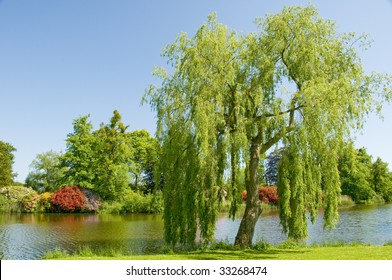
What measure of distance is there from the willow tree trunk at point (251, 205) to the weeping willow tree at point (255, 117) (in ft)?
0.12

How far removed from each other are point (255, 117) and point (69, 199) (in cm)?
2851

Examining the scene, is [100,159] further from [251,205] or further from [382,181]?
[382,181]

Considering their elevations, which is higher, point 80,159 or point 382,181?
point 80,159

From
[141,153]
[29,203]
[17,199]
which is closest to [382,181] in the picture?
[141,153]

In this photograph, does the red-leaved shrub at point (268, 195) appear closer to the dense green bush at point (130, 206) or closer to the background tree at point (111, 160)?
the dense green bush at point (130, 206)

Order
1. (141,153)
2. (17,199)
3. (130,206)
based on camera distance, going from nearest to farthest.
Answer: (130,206)
(17,199)
(141,153)

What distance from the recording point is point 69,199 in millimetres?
37031

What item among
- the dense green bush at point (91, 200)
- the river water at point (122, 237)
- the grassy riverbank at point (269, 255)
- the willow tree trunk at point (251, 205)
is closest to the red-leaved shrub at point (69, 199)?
the dense green bush at point (91, 200)

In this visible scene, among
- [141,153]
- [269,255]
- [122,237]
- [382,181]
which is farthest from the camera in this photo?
[382,181]

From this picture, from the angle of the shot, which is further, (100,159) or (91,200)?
(100,159)

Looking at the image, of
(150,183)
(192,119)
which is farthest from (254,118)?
(150,183)

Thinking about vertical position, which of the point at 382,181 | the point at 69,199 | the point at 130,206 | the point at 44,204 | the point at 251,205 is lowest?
the point at 130,206

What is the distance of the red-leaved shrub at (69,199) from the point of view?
3697cm

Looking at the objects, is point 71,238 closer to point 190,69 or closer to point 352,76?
point 190,69
